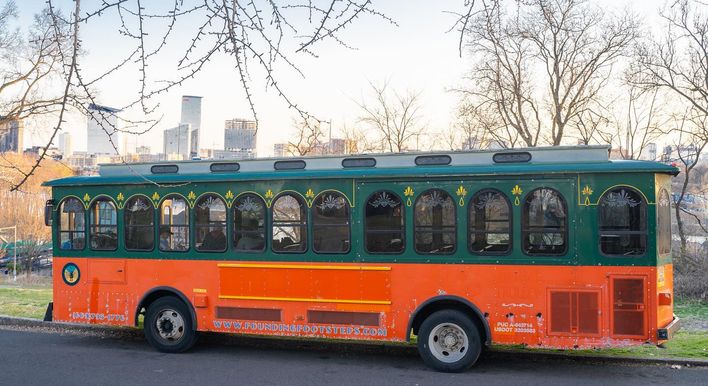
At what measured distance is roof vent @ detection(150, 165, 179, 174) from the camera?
11.3 meters

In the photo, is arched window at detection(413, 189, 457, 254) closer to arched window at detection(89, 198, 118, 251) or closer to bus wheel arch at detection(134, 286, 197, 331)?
bus wheel arch at detection(134, 286, 197, 331)

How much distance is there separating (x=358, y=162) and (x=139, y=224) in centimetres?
373

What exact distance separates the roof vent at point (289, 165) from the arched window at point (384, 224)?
1.22m

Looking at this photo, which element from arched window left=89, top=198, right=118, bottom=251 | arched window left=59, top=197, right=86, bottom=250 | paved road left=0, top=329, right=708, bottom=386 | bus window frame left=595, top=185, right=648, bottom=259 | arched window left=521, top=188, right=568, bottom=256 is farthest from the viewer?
arched window left=59, top=197, right=86, bottom=250

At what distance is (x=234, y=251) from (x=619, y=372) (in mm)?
5651

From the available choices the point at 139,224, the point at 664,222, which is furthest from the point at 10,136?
the point at 664,222

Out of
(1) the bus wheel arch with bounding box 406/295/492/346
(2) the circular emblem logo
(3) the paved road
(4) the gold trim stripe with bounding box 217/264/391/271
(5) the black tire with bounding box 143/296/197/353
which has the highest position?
(4) the gold trim stripe with bounding box 217/264/391/271

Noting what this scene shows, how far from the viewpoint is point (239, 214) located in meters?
10.8

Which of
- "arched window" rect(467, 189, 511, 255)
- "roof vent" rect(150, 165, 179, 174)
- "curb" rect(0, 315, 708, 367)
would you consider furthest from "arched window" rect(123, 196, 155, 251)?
"arched window" rect(467, 189, 511, 255)

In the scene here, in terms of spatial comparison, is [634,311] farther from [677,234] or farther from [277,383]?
[677,234]

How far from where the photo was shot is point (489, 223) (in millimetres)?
9539

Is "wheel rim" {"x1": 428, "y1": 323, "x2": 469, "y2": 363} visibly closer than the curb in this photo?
Yes

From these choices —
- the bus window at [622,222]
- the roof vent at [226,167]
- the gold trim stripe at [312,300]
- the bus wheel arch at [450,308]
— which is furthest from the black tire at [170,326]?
the bus window at [622,222]

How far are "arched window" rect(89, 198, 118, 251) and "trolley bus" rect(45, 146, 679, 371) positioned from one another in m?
0.02
